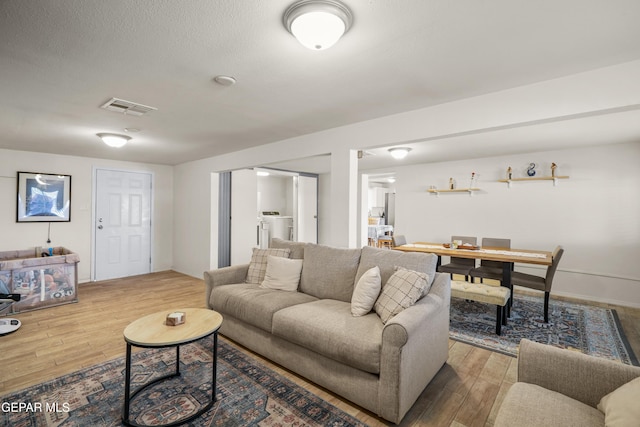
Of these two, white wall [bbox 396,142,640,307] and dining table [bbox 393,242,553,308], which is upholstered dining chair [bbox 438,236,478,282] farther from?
white wall [bbox 396,142,640,307]

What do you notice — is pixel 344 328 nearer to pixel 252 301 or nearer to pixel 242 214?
pixel 252 301

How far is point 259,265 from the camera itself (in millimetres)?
3406

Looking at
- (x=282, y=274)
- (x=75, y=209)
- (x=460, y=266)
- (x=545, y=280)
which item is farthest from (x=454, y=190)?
(x=75, y=209)

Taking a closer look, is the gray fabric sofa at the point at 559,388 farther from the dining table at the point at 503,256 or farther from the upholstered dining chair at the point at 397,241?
the upholstered dining chair at the point at 397,241

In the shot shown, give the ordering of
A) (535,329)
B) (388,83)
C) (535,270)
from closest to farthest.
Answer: (388,83)
(535,329)
(535,270)

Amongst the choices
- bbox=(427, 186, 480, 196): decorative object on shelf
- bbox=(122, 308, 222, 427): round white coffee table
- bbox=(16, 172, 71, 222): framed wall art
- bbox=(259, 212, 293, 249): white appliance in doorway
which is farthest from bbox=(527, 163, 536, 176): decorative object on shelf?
bbox=(16, 172, 71, 222): framed wall art

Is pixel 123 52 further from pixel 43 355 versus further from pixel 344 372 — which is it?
pixel 43 355

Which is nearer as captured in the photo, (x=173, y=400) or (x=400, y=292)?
(x=173, y=400)

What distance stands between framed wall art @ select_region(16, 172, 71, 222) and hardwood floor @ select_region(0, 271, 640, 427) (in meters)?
1.68

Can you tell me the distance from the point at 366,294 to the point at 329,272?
633mm

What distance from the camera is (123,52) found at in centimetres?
189

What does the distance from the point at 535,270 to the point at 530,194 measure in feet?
4.08

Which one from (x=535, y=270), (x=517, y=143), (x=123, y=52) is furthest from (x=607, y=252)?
(x=123, y=52)

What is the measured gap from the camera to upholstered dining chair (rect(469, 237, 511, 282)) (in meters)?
3.96
